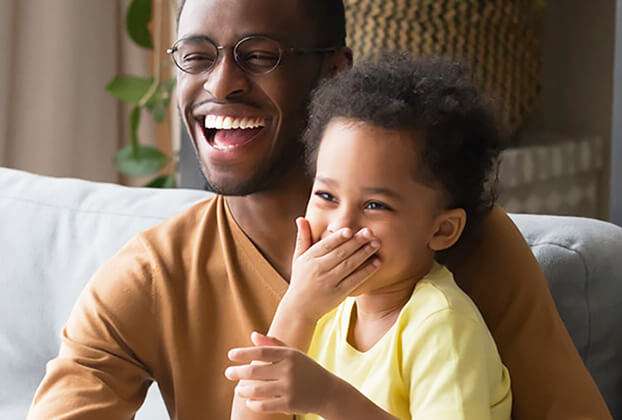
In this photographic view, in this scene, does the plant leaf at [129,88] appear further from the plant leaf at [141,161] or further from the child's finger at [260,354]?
the child's finger at [260,354]

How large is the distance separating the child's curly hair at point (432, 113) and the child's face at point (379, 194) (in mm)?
15

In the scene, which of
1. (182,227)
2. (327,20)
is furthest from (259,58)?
(182,227)

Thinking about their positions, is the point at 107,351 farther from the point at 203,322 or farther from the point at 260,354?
the point at 260,354

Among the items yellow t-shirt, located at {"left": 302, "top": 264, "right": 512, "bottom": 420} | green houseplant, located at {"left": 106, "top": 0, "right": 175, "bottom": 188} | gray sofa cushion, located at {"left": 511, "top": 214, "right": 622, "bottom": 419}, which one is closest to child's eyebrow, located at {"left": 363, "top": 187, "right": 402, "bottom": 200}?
yellow t-shirt, located at {"left": 302, "top": 264, "right": 512, "bottom": 420}

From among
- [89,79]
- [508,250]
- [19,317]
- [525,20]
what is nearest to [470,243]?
[508,250]

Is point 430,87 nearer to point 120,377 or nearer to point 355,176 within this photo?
point 355,176

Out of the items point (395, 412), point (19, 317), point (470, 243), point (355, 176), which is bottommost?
point (19, 317)

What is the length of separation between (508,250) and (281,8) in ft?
1.33

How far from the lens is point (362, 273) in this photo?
1.22 metres

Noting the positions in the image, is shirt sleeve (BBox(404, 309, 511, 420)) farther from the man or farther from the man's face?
the man's face

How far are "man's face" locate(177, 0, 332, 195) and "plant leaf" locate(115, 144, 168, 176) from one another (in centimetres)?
159

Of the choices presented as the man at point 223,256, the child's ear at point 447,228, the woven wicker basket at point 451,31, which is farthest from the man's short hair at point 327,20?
the woven wicker basket at point 451,31

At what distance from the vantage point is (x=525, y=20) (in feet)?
9.29

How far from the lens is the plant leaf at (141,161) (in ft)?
10.1
